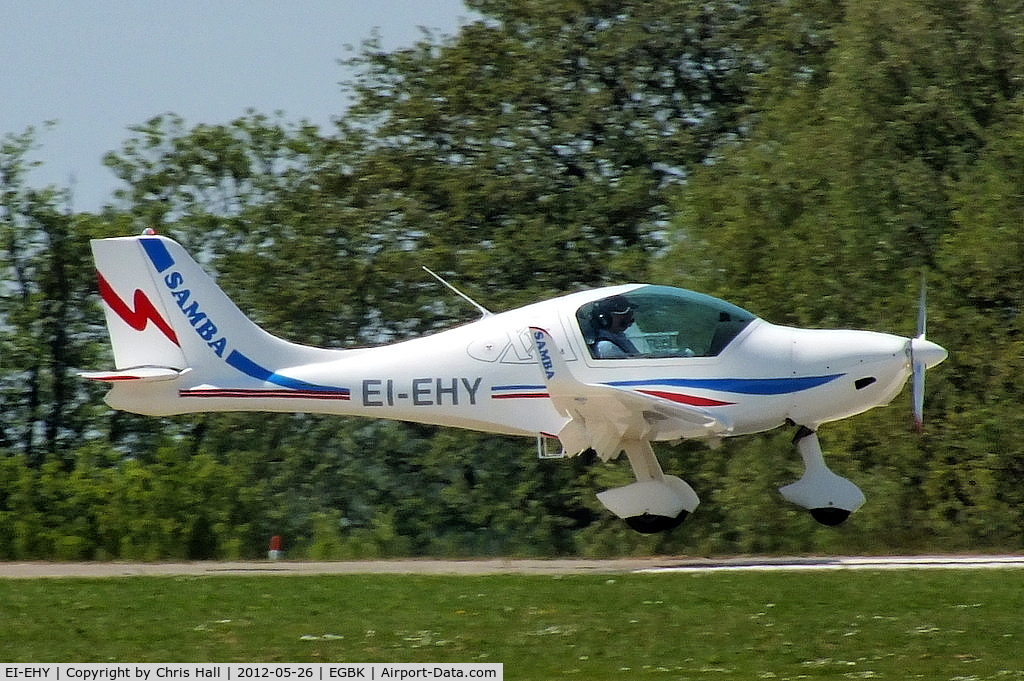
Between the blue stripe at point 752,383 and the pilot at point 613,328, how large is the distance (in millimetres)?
311

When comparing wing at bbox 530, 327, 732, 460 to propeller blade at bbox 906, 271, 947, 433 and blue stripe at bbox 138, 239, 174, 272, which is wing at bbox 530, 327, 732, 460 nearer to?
propeller blade at bbox 906, 271, 947, 433

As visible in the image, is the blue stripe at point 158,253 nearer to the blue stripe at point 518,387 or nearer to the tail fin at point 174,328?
the tail fin at point 174,328

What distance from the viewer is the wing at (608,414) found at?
40.4ft

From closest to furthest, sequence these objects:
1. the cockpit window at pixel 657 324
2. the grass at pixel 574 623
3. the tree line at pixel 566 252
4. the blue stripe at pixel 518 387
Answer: the grass at pixel 574 623 < the cockpit window at pixel 657 324 < the blue stripe at pixel 518 387 < the tree line at pixel 566 252

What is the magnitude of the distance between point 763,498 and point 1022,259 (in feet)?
13.2

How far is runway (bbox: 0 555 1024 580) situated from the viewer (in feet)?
40.7

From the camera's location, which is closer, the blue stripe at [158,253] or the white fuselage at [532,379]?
the white fuselage at [532,379]

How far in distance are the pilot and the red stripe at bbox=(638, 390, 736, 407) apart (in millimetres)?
433

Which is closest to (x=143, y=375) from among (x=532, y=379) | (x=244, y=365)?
(x=244, y=365)

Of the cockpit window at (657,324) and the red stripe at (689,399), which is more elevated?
the cockpit window at (657,324)

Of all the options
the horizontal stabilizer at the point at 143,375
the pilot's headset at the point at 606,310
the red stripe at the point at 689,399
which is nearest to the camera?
the red stripe at the point at 689,399

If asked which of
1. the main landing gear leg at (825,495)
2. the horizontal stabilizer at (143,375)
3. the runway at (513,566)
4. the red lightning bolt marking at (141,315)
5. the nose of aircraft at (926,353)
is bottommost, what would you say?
the runway at (513,566)

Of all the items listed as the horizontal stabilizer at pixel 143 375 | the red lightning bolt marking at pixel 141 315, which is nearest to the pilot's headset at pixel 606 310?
the horizontal stabilizer at pixel 143 375

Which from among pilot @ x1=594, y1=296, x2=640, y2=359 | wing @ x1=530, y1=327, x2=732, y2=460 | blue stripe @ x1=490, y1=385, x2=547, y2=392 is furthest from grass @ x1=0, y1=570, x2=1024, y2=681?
blue stripe @ x1=490, y1=385, x2=547, y2=392
